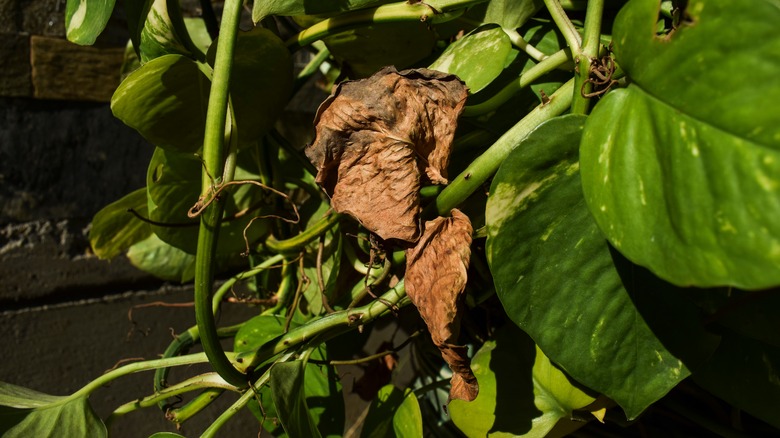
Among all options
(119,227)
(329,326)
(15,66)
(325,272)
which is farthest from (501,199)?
(15,66)

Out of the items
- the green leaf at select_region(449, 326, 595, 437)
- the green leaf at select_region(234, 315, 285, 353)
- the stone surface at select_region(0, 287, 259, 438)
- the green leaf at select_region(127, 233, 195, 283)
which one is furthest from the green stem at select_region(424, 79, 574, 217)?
the stone surface at select_region(0, 287, 259, 438)

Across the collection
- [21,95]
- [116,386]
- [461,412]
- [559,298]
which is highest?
[21,95]

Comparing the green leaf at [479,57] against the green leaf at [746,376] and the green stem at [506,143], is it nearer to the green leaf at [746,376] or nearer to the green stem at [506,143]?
the green stem at [506,143]

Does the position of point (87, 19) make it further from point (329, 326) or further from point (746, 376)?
point (746, 376)

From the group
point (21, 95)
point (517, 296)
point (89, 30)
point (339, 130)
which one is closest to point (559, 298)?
point (517, 296)

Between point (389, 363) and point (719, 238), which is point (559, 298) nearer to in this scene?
point (719, 238)

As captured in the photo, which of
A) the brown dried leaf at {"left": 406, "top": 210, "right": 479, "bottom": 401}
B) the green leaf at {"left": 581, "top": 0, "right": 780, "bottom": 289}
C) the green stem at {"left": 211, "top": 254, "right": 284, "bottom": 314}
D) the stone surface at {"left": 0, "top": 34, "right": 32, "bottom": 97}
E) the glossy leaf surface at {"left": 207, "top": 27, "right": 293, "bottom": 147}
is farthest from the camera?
the stone surface at {"left": 0, "top": 34, "right": 32, "bottom": 97}

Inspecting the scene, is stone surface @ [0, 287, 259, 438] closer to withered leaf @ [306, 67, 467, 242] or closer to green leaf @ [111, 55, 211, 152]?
green leaf @ [111, 55, 211, 152]
